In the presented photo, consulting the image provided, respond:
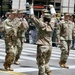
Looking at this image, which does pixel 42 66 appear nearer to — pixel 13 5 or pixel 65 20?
pixel 65 20

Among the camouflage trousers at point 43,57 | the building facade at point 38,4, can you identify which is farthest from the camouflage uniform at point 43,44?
the building facade at point 38,4

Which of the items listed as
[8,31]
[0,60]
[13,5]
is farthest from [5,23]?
[13,5]

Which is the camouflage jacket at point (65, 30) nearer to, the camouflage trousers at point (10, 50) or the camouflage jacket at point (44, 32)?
the camouflage trousers at point (10, 50)

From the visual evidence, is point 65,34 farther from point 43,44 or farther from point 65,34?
point 43,44

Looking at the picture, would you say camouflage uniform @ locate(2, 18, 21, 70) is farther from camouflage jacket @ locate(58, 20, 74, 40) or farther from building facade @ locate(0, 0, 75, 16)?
building facade @ locate(0, 0, 75, 16)

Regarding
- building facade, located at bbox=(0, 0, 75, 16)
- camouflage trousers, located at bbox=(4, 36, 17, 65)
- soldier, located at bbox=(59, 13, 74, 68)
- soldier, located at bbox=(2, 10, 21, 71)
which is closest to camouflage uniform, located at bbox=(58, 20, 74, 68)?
soldier, located at bbox=(59, 13, 74, 68)

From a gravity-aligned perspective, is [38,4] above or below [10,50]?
below

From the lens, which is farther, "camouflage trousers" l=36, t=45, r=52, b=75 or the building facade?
the building facade

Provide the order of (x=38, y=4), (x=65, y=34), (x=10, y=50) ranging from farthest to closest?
1. (x=38, y=4)
2. (x=65, y=34)
3. (x=10, y=50)

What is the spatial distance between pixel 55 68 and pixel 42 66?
308 cm

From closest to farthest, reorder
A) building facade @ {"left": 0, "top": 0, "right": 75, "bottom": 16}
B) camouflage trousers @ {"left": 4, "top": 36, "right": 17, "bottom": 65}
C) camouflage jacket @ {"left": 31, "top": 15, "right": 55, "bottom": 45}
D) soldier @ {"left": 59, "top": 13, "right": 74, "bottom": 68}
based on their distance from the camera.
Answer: camouflage jacket @ {"left": 31, "top": 15, "right": 55, "bottom": 45} → camouflage trousers @ {"left": 4, "top": 36, "right": 17, "bottom": 65} → soldier @ {"left": 59, "top": 13, "right": 74, "bottom": 68} → building facade @ {"left": 0, "top": 0, "right": 75, "bottom": 16}

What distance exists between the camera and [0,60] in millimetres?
16094

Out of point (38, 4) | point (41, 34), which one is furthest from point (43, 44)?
point (38, 4)

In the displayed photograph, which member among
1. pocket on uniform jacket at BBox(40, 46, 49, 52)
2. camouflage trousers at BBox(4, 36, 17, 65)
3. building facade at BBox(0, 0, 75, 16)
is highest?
pocket on uniform jacket at BBox(40, 46, 49, 52)
